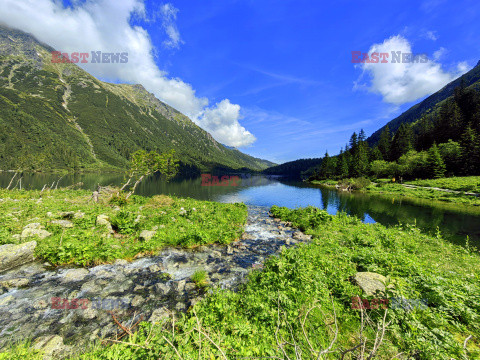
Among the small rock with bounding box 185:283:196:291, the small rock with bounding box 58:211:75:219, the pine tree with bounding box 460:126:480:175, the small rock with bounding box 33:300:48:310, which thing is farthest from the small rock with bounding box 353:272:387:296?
the pine tree with bounding box 460:126:480:175

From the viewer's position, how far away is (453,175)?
2415 inches

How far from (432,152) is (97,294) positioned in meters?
95.1

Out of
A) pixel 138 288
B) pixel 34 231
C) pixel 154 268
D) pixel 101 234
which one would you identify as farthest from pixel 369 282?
pixel 34 231

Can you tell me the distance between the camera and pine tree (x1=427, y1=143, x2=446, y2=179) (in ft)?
202

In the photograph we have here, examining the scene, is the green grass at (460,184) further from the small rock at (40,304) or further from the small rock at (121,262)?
the small rock at (40,304)

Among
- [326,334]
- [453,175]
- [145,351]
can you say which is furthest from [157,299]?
[453,175]

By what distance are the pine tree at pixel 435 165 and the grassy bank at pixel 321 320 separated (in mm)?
76839

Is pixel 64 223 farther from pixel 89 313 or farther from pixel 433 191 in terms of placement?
pixel 433 191

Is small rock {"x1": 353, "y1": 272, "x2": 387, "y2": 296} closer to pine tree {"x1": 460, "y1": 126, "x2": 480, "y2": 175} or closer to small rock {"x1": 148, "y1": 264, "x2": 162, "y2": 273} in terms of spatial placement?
small rock {"x1": 148, "y1": 264, "x2": 162, "y2": 273}

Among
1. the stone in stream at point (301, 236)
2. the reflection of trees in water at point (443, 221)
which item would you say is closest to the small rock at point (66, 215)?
the stone in stream at point (301, 236)

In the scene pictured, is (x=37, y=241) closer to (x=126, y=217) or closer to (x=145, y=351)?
(x=126, y=217)

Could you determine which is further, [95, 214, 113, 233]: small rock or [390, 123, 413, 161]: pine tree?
[390, 123, 413, 161]: pine tree

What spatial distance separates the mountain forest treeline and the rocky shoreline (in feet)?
284

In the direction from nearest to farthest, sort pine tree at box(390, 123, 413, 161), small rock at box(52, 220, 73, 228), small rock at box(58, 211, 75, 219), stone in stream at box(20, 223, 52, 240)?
stone in stream at box(20, 223, 52, 240), small rock at box(52, 220, 73, 228), small rock at box(58, 211, 75, 219), pine tree at box(390, 123, 413, 161)
